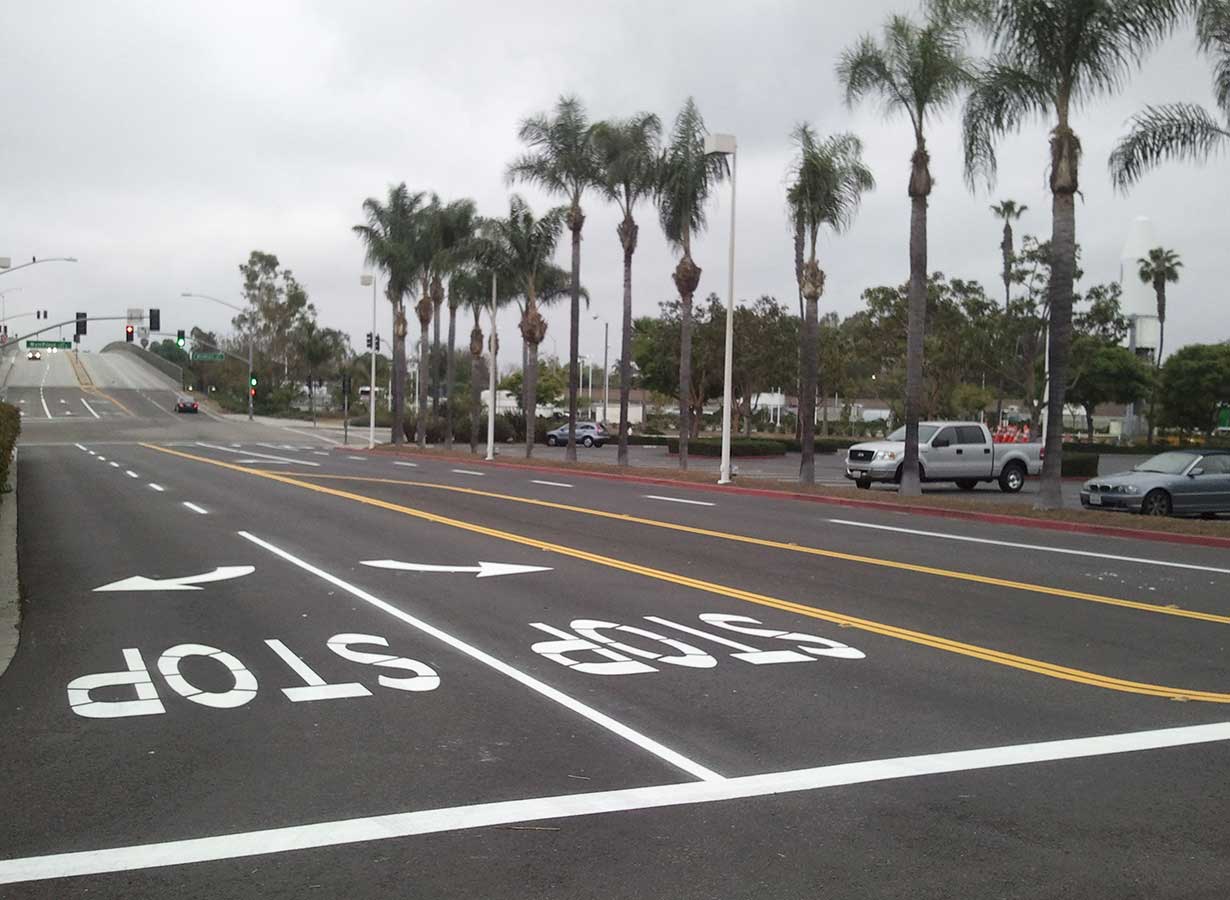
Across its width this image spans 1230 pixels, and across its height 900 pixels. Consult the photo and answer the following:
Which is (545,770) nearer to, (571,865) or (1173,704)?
(571,865)

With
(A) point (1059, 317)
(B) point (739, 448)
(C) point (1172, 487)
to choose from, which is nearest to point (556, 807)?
(A) point (1059, 317)

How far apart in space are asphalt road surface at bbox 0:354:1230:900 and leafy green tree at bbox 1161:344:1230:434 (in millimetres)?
60354

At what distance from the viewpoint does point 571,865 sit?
501cm

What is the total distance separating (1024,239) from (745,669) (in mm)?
48091

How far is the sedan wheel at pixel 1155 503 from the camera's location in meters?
22.9

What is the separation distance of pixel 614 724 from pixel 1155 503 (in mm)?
18819

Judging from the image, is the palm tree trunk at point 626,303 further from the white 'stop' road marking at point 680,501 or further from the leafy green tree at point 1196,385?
the leafy green tree at point 1196,385

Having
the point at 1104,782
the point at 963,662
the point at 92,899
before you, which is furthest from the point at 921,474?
the point at 92,899

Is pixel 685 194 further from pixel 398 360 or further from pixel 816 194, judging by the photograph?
pixel 398 360

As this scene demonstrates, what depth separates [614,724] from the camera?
727cm

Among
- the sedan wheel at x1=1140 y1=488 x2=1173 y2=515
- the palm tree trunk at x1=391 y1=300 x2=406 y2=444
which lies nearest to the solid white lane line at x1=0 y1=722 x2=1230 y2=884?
the sedan wheel at x1=1140 y1=488 x2=1173 y2=515

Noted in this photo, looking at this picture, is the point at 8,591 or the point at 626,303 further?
the point at 626,303

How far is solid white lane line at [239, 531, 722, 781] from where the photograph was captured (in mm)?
6488

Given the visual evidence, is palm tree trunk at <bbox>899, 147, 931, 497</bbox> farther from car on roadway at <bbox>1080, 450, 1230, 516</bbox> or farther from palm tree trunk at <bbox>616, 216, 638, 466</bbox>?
palm tree trunk at <bbox>616, 216, 638, 466</bbox>
